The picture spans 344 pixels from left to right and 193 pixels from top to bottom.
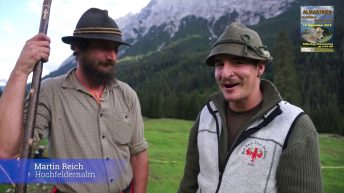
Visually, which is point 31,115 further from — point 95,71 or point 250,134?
point 250,134

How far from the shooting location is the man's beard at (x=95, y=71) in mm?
4637

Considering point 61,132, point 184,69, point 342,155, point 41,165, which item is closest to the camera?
point 61,132

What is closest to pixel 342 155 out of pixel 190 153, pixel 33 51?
pixel 190 153

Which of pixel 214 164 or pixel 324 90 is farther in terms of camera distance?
pixel 324 90

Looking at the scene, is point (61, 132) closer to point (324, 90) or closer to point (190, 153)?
point (190, 153)

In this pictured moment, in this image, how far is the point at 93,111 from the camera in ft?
15.1

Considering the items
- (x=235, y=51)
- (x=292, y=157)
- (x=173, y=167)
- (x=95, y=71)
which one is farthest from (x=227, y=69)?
(x=173, y=167)

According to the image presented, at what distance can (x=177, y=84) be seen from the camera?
500 feet

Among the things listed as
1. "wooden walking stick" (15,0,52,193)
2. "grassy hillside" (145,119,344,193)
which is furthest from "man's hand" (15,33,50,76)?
"grassy hillside" (145,119,344,193)

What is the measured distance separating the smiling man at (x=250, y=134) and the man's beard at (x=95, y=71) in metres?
1.32

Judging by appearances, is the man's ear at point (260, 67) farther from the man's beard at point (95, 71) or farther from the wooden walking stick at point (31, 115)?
the wooden walking stick at point (31, 115)

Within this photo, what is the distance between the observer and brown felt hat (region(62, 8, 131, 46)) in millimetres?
4598

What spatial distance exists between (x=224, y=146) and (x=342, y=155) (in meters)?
28.8

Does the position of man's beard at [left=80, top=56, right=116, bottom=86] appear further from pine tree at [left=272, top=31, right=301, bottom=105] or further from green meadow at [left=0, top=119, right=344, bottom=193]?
pine tree at [left=272, top=31, right=301, bottom=105]
